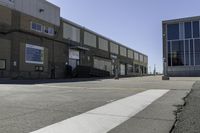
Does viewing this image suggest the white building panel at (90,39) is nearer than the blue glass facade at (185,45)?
No

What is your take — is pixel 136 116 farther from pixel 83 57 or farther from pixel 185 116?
pixel 83 57

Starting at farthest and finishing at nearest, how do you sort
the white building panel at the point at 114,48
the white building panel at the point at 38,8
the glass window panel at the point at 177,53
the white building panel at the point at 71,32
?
the white building panel at the point at 114,48, the glass window panel at the point at 177,53, the white building panel at the point at 71,32, the white building panel at the point at 38,8

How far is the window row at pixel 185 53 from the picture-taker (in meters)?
61.9

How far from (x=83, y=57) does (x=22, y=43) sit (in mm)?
22921

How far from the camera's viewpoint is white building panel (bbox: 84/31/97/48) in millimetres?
68162

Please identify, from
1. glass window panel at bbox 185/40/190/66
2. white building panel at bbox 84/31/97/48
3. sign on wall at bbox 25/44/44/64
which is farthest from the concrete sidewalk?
white building panel at bbox 84/31/97/48

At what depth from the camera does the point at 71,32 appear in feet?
198

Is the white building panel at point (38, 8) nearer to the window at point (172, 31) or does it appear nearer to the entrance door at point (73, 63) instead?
the entrance door at point (73, 63)

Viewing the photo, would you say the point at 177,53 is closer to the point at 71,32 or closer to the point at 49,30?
the point at 71,32

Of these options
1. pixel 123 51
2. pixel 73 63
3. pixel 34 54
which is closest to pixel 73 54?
pixel 73 63

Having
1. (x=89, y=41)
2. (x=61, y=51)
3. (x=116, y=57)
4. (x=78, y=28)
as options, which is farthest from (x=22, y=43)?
(x=116, y=57)

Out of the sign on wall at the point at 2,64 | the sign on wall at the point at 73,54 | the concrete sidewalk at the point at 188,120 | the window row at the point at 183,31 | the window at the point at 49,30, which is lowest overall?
the concrete sidewalk at the point at 188,120

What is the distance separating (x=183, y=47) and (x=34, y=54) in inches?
1310

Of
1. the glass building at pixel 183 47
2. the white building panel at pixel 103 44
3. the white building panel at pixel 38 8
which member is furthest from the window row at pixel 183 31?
the white building panel at pixel 38 8
